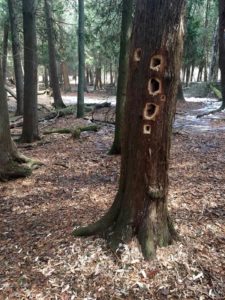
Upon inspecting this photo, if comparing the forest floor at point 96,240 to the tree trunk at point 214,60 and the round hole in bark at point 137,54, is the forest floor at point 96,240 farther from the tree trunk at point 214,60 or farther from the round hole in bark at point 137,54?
the tree trunk at point 214,60

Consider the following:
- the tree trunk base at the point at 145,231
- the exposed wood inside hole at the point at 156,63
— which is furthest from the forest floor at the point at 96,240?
the exposed wood inside hole at the point at 156,63

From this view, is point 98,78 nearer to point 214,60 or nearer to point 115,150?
point 214,60

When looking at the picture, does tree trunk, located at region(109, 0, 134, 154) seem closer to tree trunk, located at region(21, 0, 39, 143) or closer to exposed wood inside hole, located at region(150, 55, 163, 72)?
tree trunk, located at region(21, 0, 39, 143)

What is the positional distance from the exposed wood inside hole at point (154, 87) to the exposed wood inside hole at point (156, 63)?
0.36ft

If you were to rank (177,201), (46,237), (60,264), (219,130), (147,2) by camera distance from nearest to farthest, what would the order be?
(147,2)
(60,264)
(46,237)
(177,201)
(219,130)

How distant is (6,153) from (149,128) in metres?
4.40

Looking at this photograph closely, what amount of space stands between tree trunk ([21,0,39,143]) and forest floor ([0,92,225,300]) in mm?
2687

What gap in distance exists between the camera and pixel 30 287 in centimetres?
352

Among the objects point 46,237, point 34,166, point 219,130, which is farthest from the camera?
point 219,130

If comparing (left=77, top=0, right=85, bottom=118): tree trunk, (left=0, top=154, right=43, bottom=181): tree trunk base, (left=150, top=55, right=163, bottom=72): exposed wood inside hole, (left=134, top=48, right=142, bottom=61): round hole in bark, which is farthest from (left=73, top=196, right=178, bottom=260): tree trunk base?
(left=77, top=0, right=85, bottom=118): tree trunk

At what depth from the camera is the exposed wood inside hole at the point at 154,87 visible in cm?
333

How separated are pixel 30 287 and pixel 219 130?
366 inches

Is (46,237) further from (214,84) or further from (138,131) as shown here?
(214,84)

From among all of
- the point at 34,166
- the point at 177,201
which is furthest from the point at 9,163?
the point at 177,201
